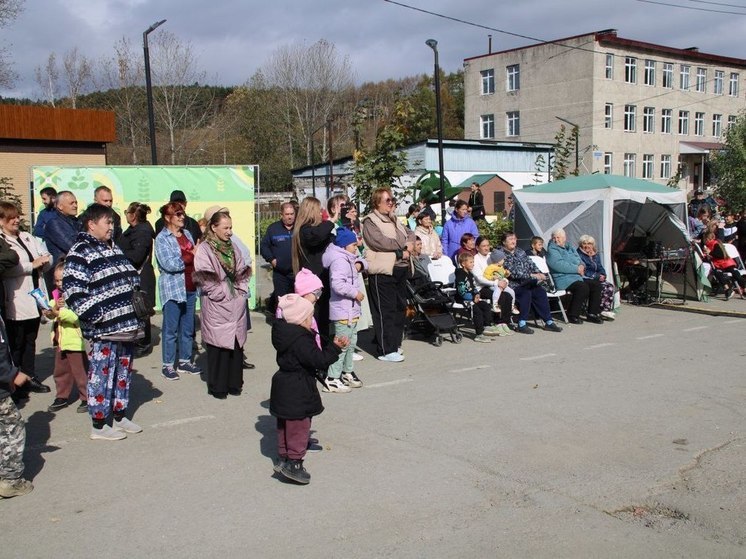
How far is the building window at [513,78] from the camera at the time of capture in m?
53.6

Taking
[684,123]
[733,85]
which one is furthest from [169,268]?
[733,85]

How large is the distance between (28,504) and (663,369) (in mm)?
6798

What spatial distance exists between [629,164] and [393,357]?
48627 millimetres

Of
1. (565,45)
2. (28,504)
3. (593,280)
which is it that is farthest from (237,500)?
(565,45)

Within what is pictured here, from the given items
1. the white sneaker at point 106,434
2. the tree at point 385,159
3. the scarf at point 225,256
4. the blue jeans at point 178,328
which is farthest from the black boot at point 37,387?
the tree at point 385,159

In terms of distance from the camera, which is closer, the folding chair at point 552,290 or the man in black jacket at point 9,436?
the man in black jacket at point 9,436

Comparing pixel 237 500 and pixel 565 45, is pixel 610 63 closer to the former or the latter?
pixel 565 45

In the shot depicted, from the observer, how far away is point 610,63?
163 ft

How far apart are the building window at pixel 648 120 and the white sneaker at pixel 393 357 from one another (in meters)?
49.4

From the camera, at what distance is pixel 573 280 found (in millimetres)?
11711

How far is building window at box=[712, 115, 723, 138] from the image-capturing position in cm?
5822

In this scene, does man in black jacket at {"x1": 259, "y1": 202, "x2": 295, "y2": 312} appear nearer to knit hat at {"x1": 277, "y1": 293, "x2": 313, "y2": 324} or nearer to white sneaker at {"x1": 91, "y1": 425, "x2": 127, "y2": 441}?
white sneaker at {"x1": 91, "y1": 425, "x2": 127, "y2": 441}

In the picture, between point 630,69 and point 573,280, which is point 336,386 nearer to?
point 573,280

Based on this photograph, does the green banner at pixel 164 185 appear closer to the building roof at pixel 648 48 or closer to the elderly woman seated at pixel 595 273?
the elderly woman seated at pixel 595 273
